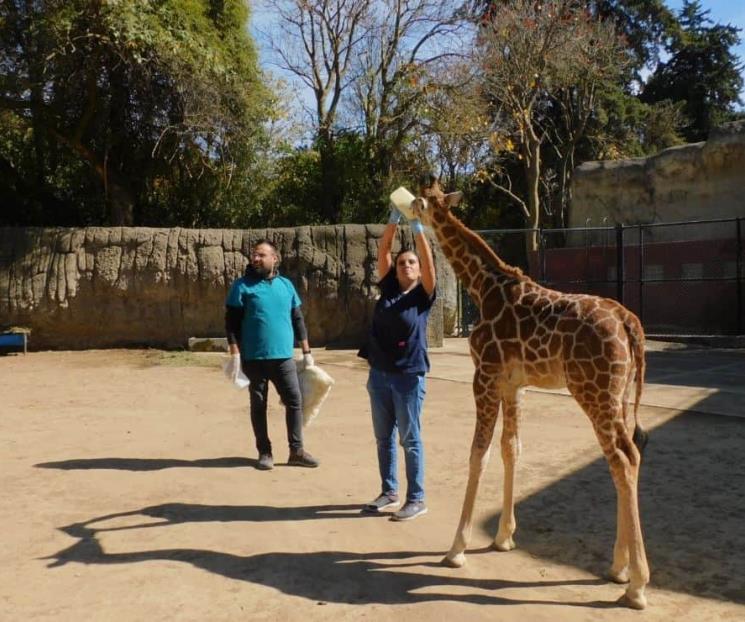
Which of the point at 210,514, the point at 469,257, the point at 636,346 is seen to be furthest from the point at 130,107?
the point at 636,346

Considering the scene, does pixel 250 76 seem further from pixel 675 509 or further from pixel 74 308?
pixel 675 509

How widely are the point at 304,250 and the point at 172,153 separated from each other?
14.6 feet

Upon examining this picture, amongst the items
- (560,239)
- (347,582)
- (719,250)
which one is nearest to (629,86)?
(560,239)

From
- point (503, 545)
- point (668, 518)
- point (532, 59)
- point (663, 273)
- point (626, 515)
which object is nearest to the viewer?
point (626, 515)

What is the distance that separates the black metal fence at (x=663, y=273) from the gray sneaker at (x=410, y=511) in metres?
10.3

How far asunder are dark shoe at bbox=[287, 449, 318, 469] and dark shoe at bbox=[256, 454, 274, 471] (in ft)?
0.56

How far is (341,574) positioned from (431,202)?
2.13 metres

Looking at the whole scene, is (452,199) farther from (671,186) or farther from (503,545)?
(671,186)

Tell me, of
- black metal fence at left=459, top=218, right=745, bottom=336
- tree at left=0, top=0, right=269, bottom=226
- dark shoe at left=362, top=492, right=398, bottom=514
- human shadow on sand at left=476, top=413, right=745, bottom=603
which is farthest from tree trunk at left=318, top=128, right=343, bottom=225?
dark shoe at left=362, top=492, right=398, bottom=514

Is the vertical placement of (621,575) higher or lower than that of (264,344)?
lower

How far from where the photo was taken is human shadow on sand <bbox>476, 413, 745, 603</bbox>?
3766 millimetres

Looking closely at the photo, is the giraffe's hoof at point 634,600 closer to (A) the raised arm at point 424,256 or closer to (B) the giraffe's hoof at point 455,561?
(B) the giraffe's hoof at point 455,561

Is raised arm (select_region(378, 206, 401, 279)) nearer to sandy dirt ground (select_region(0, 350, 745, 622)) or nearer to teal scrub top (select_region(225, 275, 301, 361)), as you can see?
teal scrub top (select_region(225, 275, 301, 361))

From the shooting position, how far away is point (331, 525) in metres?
4.52
